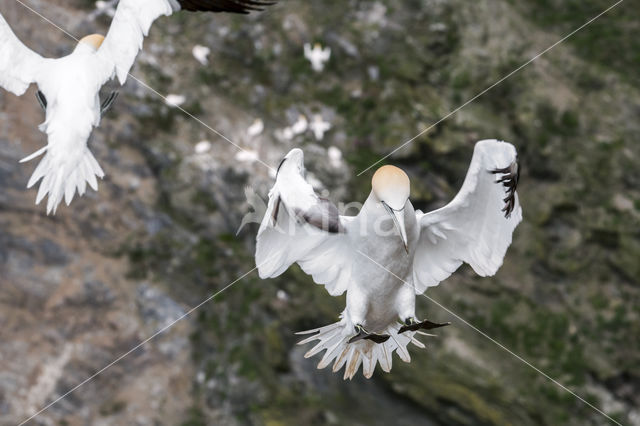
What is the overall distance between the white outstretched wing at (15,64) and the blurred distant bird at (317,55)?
147 inches

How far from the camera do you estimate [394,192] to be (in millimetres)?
2291

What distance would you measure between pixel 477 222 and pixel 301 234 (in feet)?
2.22

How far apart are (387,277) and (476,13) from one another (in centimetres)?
395

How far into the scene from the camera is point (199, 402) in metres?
5.29

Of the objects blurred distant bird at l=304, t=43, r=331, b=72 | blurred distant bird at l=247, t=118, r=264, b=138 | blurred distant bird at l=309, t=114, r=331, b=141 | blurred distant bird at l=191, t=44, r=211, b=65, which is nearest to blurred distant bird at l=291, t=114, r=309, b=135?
blurred distant bird at l=309, t=114, r=331, b=141

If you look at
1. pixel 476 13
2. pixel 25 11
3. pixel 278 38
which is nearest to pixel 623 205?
pixel 476 13

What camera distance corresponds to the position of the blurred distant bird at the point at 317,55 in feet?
19.3

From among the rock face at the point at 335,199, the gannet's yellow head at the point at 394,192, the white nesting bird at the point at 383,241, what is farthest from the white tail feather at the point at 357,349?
the rock face at the point at 335,199

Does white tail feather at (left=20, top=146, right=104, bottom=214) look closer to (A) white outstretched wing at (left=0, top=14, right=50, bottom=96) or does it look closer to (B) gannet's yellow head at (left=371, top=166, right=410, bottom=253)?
(A) white outstretched wing at (left=0, top=14, right=50, bottom=96)

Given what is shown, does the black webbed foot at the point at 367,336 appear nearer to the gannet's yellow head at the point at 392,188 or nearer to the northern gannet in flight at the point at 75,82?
the gannet's yellow head at the point at 392,188

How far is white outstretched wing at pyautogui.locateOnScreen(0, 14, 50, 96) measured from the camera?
7.57ft

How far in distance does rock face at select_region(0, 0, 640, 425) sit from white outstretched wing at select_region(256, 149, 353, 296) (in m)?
2.43

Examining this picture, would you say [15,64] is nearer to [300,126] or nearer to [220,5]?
[220,5]

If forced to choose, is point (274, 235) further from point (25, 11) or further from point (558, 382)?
point (25, 11)
